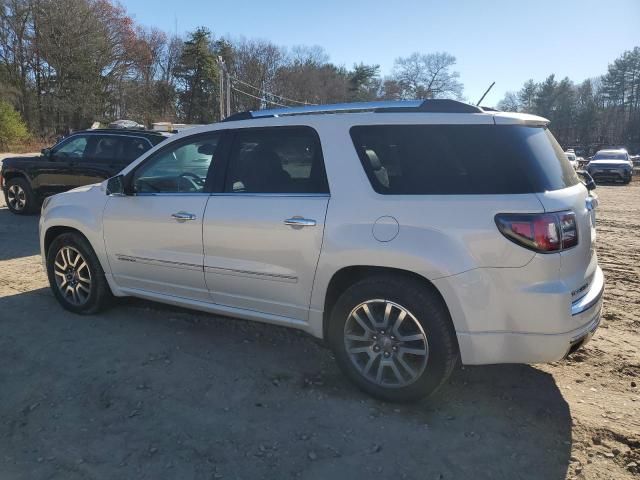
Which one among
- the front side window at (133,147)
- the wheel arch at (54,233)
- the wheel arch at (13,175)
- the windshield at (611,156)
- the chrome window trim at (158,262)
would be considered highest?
the front side window at (133,147)

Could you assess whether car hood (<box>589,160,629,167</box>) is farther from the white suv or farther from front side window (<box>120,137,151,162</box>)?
the white suv

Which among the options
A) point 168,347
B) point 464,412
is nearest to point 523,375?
point 464,412

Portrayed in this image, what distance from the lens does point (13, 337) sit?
14.5 ft

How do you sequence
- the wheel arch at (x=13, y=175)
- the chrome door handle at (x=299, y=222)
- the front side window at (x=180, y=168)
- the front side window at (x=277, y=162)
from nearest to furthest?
the chrome door handle at (x=299, y=222) < the front side window at (x=277, y=162) < the front side window at (x=180, y=168) < the wheel arch at (x=13, y=175)

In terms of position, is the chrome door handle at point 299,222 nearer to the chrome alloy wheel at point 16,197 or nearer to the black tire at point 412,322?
the black tire at point 412,322

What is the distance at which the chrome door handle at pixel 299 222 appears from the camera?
354 cm

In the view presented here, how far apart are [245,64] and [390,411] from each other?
2805 inches

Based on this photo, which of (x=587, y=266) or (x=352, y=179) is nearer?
(x=587, y=266)

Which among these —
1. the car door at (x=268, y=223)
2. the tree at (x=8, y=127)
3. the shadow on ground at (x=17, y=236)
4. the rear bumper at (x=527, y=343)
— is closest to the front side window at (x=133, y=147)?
the shadow on ground at (x=17, y=236)

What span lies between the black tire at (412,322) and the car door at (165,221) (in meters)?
1.32

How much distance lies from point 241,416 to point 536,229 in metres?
2.07

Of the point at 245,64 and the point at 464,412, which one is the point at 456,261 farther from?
the point at 245,64

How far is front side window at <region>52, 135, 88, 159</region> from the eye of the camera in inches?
391

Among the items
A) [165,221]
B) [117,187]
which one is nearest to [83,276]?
[117,187]
